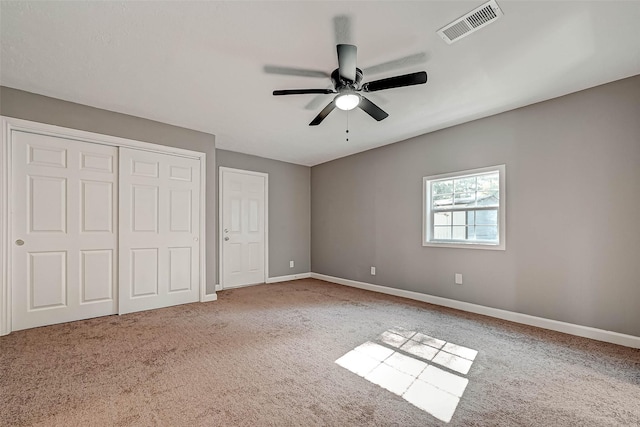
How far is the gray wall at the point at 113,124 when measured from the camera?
2.94m

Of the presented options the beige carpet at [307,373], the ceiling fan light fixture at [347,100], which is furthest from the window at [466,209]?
the ceiling fan light fixture at [347,100]

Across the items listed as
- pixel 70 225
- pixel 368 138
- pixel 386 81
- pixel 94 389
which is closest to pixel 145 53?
pixel 386 81

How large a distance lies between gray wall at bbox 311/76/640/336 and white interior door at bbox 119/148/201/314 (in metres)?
3.12

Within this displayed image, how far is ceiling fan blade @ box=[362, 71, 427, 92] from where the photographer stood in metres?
2.04

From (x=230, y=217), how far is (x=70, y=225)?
2.26 meters

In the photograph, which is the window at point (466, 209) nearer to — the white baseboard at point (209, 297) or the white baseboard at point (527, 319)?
the white baseboard at point (527, 319)

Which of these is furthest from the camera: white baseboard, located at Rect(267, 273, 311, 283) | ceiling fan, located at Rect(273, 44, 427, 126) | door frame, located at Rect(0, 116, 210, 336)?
white baseboard, located at Rect(267, 273, 311, 283)

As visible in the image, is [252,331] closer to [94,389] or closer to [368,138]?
[94,389]

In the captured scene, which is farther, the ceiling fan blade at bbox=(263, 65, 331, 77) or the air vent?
the ceiling fan blade at bbox=(263, 65, 331, 77)

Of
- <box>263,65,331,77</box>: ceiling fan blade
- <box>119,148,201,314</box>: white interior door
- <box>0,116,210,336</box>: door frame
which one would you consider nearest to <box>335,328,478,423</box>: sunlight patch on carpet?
<box>263,65,331,77</box>: ceiling fan blade

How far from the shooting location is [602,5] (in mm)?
1806

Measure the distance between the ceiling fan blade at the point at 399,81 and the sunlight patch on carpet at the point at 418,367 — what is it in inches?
85.7

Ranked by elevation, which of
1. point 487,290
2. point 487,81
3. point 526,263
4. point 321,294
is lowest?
point 321,294

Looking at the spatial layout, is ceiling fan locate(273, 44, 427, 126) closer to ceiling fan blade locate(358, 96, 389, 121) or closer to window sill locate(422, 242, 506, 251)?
ceiling fan blade locate(358, 96, 389, 121)
